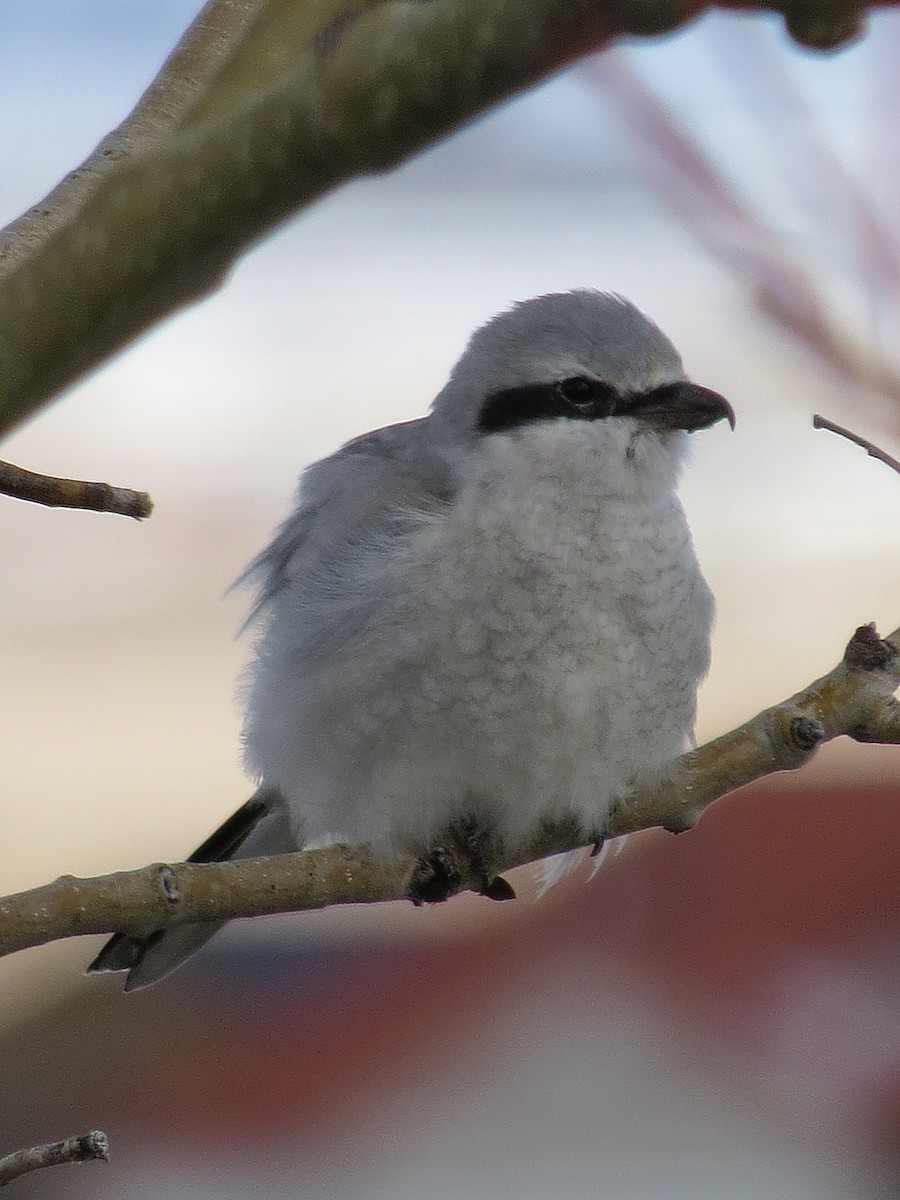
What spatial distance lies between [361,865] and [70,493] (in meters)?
0.80

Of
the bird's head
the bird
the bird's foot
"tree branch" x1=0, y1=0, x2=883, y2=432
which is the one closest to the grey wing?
the bird

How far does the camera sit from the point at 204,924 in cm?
242

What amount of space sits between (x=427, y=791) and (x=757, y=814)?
1.30m

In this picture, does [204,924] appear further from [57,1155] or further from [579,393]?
[57,1155]

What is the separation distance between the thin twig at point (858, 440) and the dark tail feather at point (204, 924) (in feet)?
3.94

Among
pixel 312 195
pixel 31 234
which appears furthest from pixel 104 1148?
pixel 312 195

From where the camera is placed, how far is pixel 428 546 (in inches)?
84.0

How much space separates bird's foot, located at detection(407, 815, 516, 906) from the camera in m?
2.09

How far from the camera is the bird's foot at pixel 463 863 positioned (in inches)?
82.2

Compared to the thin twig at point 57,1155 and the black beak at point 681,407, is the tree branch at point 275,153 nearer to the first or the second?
the thin twig at point 57,1155

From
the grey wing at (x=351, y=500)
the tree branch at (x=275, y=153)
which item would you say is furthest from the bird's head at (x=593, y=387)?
the tree branch at (x=275, y=153)

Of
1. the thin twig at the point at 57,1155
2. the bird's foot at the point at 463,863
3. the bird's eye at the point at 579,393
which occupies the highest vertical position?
the bird's eye at the point at 579,393

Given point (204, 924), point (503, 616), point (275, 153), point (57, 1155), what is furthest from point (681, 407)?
point (275, 153)

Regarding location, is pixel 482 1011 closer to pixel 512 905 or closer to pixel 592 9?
pixel 512 905
